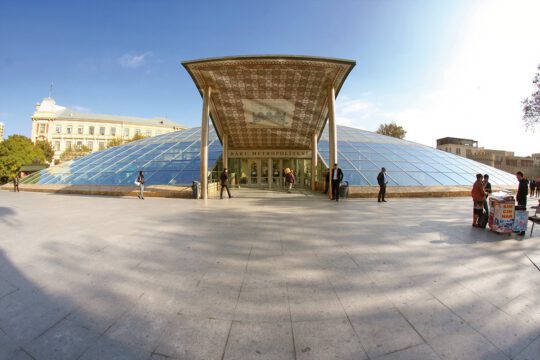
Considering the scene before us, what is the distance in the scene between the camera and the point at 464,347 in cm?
194

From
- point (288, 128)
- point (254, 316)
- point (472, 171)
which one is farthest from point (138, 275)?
point (472, 171)

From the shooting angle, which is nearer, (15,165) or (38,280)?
(38,280)

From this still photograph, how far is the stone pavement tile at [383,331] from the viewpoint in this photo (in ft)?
6.32

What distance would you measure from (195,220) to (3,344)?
4881 mm

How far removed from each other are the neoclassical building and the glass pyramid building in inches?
2238

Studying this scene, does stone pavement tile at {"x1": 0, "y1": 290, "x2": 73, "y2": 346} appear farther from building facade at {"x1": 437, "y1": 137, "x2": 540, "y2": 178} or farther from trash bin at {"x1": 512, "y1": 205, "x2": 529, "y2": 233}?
building facade at {"x1": 437, "y1": 137, "x2": 540, "y2": 178}

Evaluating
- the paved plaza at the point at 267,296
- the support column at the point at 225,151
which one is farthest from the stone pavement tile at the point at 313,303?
the support column at the point at 225,151

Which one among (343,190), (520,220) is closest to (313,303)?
(520,220)

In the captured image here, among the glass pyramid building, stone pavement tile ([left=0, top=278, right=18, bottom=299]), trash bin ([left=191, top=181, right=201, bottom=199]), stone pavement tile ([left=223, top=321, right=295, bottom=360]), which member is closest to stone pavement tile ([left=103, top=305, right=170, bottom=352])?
stone pavement tile ([left=223, top=321, right=295, bottom=360])

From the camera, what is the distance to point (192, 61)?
37.4 feet

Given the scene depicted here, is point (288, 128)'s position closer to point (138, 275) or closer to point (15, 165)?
point (138, 275)

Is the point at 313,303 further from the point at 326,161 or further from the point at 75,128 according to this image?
the point at 75,128

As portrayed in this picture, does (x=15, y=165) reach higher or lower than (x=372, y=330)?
higher

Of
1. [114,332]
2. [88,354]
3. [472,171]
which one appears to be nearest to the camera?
[88,354]
